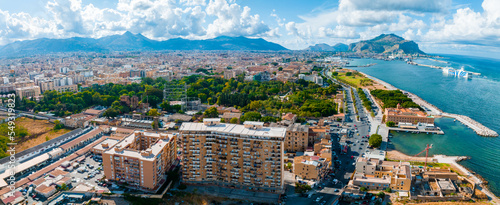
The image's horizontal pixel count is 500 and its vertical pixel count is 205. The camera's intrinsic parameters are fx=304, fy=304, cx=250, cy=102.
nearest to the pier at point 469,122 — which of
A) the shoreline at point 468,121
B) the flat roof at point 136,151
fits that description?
the shoreline at point 468,121

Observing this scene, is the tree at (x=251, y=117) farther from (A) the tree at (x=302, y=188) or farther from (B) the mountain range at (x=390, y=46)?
(B) the mountain range at (x=390, y=46)

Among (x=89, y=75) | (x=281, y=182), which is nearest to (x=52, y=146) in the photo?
(x=281, y=182)

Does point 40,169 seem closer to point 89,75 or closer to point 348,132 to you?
point 348,132

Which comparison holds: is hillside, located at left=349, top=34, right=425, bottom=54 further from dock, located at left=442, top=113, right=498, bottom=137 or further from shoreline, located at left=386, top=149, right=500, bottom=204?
shoreline, located at left=386, top=149, right=500, bottom=204

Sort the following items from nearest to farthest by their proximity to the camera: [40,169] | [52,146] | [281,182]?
[281,182], [40,169], [52,146]

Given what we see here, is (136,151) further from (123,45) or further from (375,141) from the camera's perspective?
(123,45)

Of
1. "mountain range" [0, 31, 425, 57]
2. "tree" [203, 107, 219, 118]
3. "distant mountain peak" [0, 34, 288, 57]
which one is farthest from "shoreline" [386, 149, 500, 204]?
"distant mountain peak" [0, 34, 288, 57]
